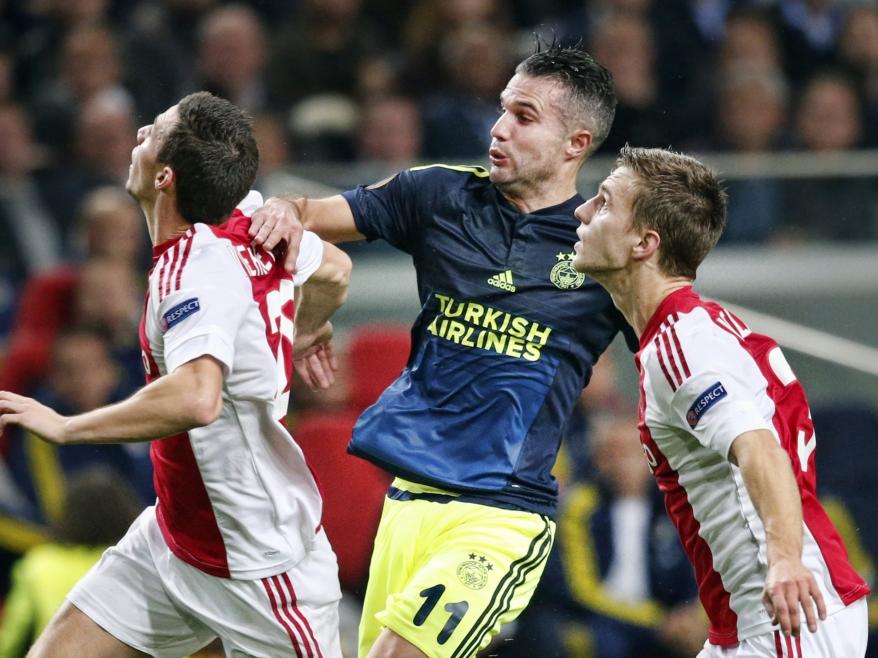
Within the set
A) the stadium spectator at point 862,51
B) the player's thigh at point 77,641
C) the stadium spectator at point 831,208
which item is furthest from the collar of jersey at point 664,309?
the stadium spectator at point 862,51

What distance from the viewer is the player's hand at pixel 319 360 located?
477cm

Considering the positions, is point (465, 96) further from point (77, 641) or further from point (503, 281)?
point (77, 641)

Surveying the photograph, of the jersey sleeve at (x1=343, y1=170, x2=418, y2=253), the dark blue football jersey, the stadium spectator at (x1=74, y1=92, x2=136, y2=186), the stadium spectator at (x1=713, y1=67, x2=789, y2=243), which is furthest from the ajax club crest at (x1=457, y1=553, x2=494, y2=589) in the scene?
the stadium spectator at (x1=713, y1=67, x2=789, y2=243)

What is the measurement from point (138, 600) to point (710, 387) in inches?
67.2

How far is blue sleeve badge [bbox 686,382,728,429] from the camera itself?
3.67m

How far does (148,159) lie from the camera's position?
4.05 metres

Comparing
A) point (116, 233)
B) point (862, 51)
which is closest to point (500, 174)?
point (116, 233)

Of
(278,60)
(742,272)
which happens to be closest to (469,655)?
(742,272)

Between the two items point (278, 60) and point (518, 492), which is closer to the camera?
point (518, 492)

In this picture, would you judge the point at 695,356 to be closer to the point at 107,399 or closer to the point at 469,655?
the point at 469,655

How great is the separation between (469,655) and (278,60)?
5666mm

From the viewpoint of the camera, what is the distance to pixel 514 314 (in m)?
4.50

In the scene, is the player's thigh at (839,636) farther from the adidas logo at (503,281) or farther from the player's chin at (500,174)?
the player's chin at (500,174)

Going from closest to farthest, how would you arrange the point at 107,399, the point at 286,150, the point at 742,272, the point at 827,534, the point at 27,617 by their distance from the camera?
the point at 827,534 < the point at 27,617 < the point at 107,399 < the point at 742,272 < the point at 286,150
